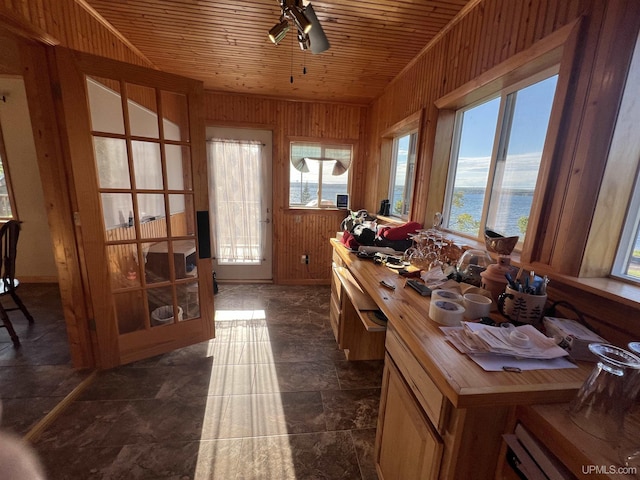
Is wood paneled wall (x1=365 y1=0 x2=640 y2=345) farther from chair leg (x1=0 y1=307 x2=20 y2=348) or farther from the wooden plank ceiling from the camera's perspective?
chair leg (x1=0 y1=307 x2=20 y2=348)

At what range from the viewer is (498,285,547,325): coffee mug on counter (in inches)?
38.7

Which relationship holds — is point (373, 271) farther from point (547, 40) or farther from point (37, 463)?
point (37, 463)

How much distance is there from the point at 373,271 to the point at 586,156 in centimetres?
111

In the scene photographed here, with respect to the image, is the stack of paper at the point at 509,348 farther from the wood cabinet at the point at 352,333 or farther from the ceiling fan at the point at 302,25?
the ceiling fan at the point at 302,25

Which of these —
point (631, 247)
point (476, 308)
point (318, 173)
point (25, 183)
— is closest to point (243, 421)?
point (476, 308)

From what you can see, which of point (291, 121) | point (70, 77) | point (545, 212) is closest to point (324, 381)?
point (545, 212)

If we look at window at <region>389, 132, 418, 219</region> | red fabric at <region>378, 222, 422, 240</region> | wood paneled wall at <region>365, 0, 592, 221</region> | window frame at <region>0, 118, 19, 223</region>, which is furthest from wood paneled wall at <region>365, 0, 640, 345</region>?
window frame at <region>0, 118, 19, 223</region>

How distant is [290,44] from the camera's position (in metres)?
2.22

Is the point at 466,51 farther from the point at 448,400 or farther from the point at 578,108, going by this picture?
the point at 448,400

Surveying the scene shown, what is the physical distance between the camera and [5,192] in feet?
10.5

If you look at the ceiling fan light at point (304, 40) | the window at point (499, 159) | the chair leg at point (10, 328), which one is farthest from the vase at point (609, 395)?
the chair leg at point (10, 328)

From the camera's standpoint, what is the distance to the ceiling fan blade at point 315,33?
1406mm

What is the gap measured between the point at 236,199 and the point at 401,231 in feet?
8.01

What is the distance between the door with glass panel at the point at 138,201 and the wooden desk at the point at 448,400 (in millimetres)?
1748
